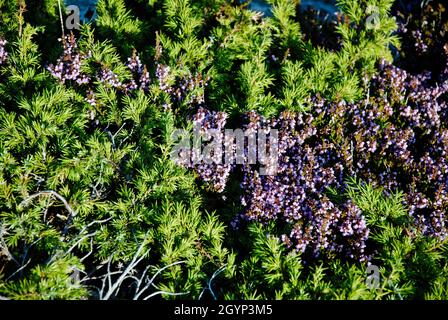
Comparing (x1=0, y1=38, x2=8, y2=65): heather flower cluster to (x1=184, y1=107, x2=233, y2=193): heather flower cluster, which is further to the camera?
(x1=0, y1=38, x2=8, y2=65): heather flower cluster

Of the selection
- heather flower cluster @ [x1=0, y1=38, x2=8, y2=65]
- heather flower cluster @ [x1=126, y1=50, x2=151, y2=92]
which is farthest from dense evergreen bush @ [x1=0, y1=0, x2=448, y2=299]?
heather flower cluster @ [x1=0, y1=38, x2=8, y2=65]

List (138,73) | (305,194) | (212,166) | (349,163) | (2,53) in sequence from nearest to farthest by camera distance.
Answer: (305,194)
(212,166)
(349,163)
(2,53)
(138,73)

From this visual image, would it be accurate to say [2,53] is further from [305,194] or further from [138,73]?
[305,194]

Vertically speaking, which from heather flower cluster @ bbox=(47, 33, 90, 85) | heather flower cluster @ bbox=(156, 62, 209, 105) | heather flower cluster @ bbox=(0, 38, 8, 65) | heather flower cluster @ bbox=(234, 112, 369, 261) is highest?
heather flower cluster @ bbox=(0, 38, 8, 65)

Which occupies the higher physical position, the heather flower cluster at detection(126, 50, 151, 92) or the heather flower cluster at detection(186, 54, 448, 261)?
the heather flower cluster at detection(126, 50, 151, 92)

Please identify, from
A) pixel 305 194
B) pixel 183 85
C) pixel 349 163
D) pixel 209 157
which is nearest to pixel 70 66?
pixel 183 85

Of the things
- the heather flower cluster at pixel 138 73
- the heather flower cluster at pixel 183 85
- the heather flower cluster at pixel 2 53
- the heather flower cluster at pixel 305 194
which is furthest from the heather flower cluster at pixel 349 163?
the heather flower cluster at pixel 2 53

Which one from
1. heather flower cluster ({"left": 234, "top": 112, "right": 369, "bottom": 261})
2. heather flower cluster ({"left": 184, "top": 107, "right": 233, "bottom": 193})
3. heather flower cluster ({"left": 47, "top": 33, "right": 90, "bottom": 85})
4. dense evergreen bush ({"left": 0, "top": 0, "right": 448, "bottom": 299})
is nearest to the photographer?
dense evergreen bush ({"left": 0, "top": 0, "right": 448, "bottom": 299})

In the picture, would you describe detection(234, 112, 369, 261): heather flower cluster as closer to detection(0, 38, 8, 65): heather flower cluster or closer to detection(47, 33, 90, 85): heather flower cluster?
detection(47, 33, 90, 85): heather flower cluster

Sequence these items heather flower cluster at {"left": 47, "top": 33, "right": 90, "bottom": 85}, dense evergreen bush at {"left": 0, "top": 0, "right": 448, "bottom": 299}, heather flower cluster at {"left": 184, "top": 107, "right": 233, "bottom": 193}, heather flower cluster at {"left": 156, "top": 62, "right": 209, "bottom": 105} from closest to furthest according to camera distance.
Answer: dense evergreen bush at {"left": 0, "top": 0, "right": 448, "bottom": 299}, heather flower cluster at {"left": 184, "top": 107, "right": 233, "bottom": 193}, heather flower cluster at {"left": 47, "top": 33, "right": 90, "bottom": 85}, heather flower cluster at {"left": 156, "top": 62, "right": 209, "bottom": 105}
